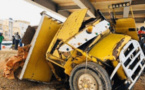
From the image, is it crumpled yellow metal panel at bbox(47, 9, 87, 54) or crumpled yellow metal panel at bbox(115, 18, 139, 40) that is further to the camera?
crumpled yellow metal panel at bbox(115, 18, 139, 40)

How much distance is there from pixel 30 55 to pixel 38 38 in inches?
17.2

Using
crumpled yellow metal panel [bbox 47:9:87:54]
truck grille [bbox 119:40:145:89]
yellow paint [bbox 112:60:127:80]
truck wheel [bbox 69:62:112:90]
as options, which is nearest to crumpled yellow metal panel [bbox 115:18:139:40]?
truck grille [bbox 119:40:145:89]

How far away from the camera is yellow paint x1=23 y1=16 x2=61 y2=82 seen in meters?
3.20

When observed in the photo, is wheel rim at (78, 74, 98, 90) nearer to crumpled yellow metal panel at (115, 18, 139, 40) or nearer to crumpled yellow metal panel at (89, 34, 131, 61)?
crumpled yellow metal panel at (89, 34, 131, 61)

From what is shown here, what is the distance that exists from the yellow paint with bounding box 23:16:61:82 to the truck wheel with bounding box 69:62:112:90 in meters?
1.15

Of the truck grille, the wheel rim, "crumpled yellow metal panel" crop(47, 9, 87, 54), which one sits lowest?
the wheel rim

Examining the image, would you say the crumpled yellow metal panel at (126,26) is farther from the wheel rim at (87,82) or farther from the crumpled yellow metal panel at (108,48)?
the wheel rim at (87,82)

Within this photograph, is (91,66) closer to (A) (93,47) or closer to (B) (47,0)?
(A) (93,47)

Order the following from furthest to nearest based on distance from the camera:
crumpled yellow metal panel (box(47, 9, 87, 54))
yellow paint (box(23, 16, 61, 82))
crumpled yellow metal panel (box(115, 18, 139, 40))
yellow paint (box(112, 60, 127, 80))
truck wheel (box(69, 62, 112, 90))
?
crumpled yellow metal panel (box(115, 18, 139, 40)) < yellow paint (box(23, 16, 61, 82)) < crumpled yellow metal panel (box(47, 9, 87, 54)) < yellow paint (box(112, 60, 127, 80)) < truck wheel (box(69, 62, 112, 90))

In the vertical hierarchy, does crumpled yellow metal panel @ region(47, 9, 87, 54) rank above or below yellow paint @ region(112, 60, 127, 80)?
above

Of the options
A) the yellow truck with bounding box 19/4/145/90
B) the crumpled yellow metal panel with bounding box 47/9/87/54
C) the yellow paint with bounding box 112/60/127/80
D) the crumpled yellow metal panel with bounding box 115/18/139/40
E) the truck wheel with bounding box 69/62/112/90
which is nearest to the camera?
the truck wheel with bounding box 69/62/112/90

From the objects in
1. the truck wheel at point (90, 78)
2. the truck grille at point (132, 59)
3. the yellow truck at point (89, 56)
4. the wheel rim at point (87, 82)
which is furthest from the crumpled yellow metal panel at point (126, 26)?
the wheel rim at point (87, 82)

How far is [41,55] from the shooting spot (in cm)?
339

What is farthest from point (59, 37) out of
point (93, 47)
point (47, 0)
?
point (47, 0)
